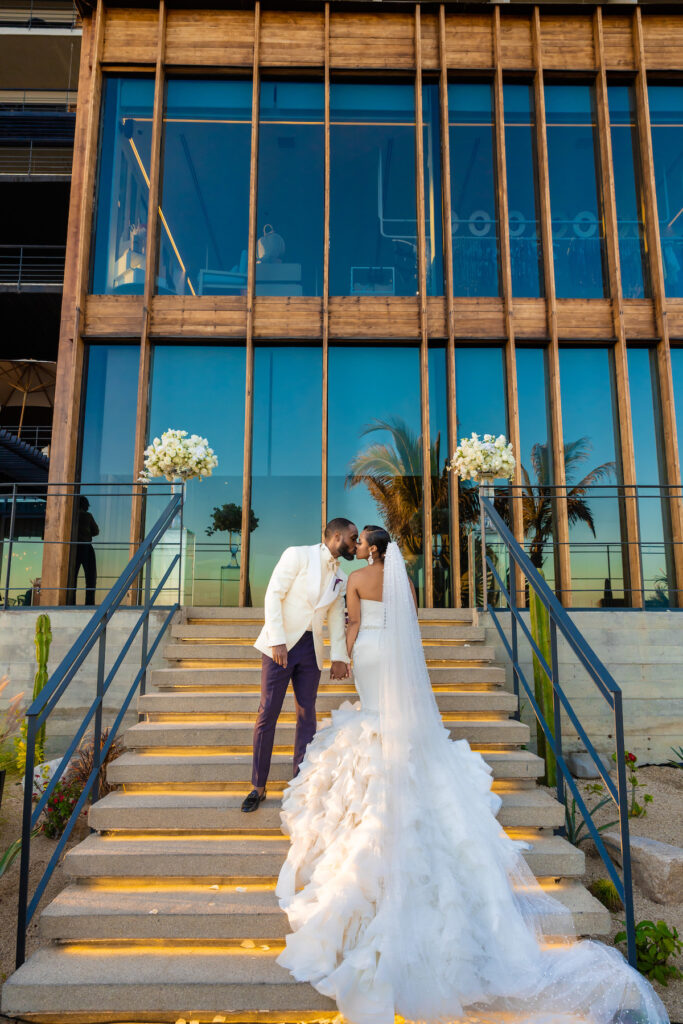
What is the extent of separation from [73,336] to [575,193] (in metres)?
7.36

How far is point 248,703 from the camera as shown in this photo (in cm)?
504

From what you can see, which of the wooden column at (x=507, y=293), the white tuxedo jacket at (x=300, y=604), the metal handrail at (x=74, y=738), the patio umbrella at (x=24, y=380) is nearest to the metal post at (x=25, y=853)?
the metal handrail at (x=74, y=738)

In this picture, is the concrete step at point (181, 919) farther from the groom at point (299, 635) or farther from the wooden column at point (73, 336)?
the wooden column at point (73, 336)

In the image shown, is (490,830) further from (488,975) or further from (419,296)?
(419,296)

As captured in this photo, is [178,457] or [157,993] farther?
[178,457]

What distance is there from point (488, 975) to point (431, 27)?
11.4 metres

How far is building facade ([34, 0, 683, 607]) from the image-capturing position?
8.89 metres

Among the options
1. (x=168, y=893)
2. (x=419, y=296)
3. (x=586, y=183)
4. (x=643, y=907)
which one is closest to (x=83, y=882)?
(x=168, y=893)

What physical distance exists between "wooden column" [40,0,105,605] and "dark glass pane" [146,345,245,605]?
103cm

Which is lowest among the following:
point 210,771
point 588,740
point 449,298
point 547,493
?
point 210,771

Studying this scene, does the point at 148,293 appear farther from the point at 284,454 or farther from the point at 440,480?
the point at 440,480

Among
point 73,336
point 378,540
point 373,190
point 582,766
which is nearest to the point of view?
point 378,540

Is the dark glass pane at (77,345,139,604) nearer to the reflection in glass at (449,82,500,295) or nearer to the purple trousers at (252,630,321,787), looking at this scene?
the reflection in glass at (449,82,500,295)

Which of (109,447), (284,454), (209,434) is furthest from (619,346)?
→ (109,447)
